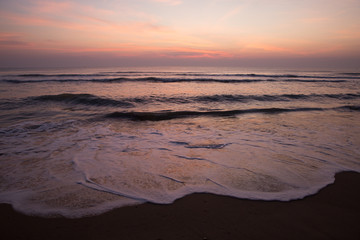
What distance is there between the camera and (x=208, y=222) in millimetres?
2297

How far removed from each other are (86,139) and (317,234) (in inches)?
198

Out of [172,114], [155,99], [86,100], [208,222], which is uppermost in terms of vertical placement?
[155,99]

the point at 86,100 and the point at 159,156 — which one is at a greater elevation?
the point at 86,100

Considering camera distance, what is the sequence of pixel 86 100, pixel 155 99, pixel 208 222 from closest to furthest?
pixel 208 222 < pixel 86 100 < pixel 155 99

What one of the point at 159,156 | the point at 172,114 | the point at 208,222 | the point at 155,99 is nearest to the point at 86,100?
the point at 155,99

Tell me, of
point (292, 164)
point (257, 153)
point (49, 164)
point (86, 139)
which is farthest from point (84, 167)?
point (292, 164)

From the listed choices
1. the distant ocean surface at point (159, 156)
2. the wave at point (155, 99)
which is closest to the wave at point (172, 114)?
the distant ocean surface at point (159, 156)

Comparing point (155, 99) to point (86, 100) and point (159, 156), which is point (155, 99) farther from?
point (159, 156)

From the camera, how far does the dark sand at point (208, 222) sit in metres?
2.12

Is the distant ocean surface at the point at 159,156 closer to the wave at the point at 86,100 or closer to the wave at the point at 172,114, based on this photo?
the wave at the point at 172,114

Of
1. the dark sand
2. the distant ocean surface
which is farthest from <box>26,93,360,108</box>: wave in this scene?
the dark sand

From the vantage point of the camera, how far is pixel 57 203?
2.64 metres

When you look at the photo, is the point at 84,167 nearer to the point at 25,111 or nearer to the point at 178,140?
the point at 178,140

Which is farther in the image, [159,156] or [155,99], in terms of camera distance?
[155,99]
